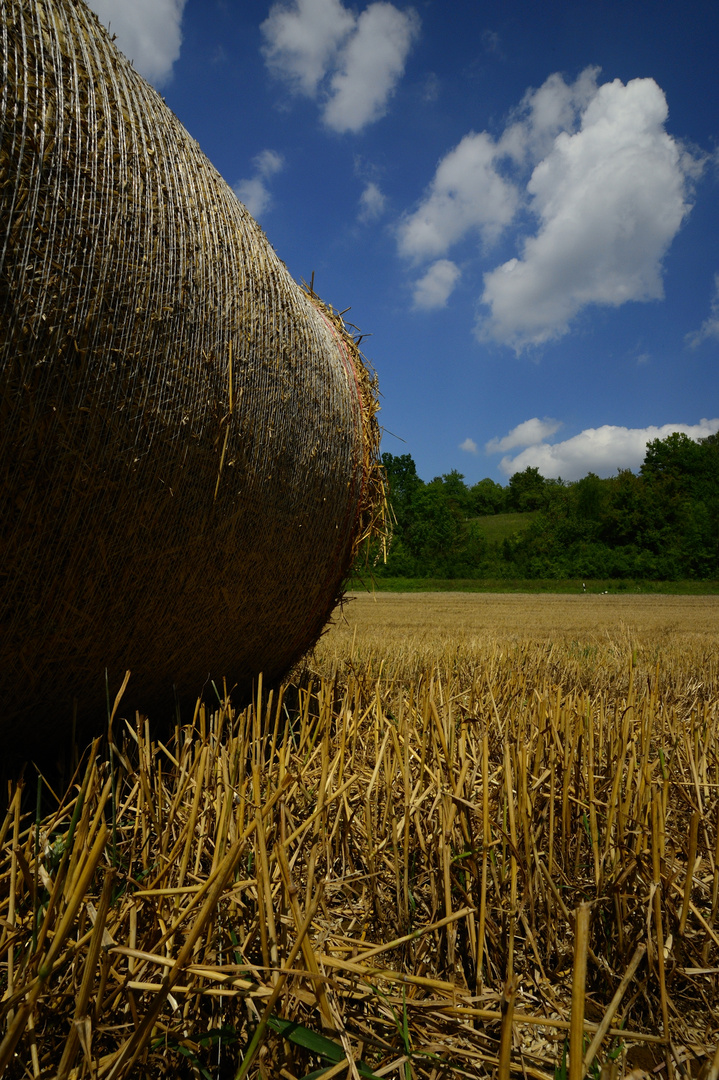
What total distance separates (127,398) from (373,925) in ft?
5.48

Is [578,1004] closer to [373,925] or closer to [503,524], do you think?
[373,925]

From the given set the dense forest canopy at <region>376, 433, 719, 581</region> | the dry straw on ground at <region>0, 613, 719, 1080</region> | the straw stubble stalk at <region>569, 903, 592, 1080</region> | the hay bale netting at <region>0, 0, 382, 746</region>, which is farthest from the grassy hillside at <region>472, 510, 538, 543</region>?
the straw stubble stalk at <region>569, 903, 592, 1080</region>

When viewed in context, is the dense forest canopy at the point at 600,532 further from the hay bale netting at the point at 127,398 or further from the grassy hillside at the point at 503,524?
the hay bale netting at the point at 127,398

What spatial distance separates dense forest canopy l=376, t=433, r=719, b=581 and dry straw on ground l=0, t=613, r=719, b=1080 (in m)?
23.4

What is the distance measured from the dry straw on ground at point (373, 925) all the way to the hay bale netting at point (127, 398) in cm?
50

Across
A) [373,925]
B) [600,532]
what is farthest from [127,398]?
[600,532]

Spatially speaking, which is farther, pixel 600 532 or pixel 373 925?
pixel 600 532

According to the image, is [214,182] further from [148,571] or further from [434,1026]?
[434,1026]

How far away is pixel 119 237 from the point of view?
1.85m

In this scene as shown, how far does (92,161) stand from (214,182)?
2.22 feet

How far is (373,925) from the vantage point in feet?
4.75

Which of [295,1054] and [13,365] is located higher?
[13,365]

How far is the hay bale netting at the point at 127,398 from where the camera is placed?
1.68 metres

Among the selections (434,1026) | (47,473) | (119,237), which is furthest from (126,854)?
(119,237)
